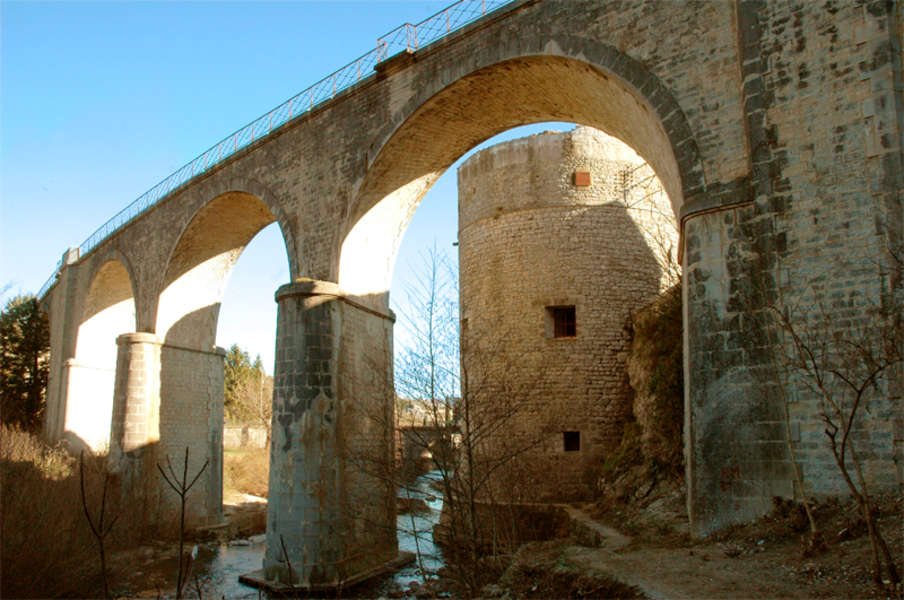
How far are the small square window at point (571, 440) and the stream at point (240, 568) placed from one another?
3.14m

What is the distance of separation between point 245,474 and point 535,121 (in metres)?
16.3

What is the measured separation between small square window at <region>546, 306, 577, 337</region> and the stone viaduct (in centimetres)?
420

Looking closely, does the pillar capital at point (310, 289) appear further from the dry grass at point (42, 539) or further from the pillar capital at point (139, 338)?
the pillar capital at point (139, 338)

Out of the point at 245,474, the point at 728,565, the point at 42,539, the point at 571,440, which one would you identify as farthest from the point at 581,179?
the point at 245,474

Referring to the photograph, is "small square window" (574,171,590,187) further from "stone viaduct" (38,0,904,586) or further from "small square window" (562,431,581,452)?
"small square window" (562,431,581,452)

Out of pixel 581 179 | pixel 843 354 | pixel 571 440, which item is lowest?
pixel 571 440

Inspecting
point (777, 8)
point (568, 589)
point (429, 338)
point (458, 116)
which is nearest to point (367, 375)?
point (429, 338)

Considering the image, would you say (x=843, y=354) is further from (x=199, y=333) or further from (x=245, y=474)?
(x=245, y=474)

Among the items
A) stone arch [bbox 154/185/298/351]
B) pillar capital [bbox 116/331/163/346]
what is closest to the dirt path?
stone arch [bbox 154/185/298/351]

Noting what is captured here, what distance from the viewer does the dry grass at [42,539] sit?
762 centimetres

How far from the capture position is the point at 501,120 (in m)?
10.5

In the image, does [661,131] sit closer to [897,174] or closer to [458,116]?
[897,174]

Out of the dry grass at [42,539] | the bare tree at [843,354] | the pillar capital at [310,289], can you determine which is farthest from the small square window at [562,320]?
the dry grass at [42,539]

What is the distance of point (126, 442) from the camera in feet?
45.9
